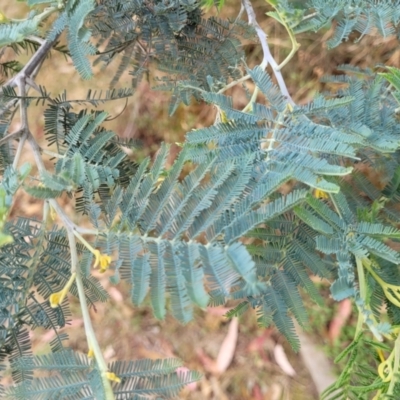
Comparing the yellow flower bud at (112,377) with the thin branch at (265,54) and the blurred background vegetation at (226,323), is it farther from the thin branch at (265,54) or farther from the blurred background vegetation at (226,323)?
the blurred background vegetation at (226,323)

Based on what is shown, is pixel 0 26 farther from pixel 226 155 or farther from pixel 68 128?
pixel 226 155

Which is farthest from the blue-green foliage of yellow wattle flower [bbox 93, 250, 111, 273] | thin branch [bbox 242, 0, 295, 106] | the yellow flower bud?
the yellow flower bud

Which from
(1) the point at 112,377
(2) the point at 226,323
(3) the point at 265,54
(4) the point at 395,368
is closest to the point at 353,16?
(3) the point at 265,54

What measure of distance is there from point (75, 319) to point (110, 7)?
46.6 inches

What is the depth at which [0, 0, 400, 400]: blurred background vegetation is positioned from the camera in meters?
1.31

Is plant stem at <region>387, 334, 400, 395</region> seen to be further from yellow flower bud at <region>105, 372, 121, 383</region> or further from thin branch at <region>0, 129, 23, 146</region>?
thin branch at <region>0, 129, 23, 146</region>

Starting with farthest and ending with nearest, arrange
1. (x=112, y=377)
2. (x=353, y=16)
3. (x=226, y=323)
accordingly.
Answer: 1. (x=226, y=323)
2. (x=353, y=16)
3. (x=112, y=377)

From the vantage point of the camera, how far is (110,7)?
0.77m

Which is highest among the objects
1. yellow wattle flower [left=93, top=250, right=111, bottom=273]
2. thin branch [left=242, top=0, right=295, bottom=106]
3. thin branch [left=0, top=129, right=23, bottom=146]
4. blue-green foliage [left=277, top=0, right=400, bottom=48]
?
blue-green foliage [left=277, top=0, right=400, bottom=48]

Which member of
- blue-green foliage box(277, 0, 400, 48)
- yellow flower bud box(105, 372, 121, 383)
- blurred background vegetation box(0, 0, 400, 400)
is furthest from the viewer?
blurred background vegetation box(0, 0, 400, 400)

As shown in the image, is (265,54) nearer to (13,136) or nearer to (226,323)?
(13,136)

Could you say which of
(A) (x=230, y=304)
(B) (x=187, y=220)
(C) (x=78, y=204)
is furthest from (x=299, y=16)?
(A) (x=230, y=304)

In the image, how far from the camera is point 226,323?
1.45m

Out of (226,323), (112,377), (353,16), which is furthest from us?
(226,323)
